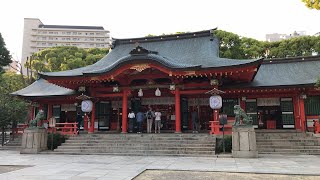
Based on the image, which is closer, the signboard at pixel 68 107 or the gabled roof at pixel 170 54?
the gabled roof at pixel 170 54

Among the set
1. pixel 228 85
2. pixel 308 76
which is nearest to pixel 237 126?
pixel 228 85

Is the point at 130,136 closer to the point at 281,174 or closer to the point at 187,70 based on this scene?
the point at 187,70

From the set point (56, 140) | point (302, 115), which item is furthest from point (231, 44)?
point (56, 140)

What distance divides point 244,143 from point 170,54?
1240cm

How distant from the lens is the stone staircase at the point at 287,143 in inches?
605

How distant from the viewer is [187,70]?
16938 millimetres

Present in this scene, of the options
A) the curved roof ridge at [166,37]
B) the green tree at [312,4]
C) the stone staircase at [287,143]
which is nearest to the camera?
the green tree at [312,4]

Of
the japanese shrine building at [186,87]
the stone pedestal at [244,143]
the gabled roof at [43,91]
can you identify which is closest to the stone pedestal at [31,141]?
the japanese shrine building at [186,87]

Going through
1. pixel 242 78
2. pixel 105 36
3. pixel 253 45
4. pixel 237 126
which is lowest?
pixel 237 126

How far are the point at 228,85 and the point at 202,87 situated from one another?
2.44 meters

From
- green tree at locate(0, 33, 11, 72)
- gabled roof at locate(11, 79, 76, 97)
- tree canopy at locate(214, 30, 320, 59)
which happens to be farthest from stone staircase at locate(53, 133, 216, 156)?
green tree at locate(0, 33, 11, 72)

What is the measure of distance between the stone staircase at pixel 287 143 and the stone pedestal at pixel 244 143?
206 centimetres

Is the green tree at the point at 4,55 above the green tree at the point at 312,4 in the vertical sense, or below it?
above

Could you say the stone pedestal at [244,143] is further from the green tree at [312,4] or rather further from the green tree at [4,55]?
the green tree at [4,55]
